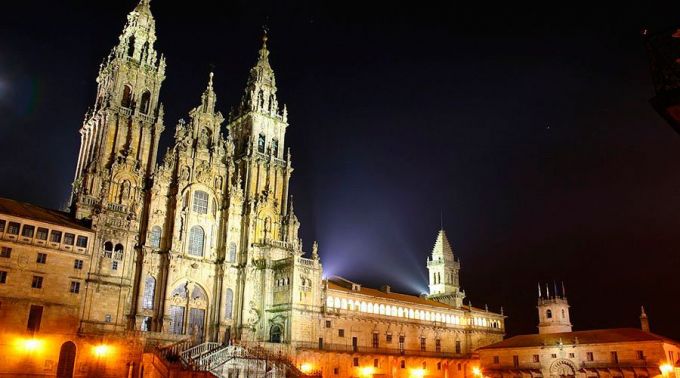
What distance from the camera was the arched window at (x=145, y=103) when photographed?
2566 inches

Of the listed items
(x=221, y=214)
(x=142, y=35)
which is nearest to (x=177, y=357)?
(x=221, y=214)

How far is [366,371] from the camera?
69688 millimetres

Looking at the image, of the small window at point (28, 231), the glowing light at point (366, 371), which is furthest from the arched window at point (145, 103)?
the glowing light at point (366, 371)

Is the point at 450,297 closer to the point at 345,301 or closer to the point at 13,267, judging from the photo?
the point at 345,301

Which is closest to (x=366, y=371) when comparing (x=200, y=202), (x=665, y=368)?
(x=200, y=202)

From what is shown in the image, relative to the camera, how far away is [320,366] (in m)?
64.0

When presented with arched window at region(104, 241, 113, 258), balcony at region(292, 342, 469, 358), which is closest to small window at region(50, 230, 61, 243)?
arched window at region(104, 241, 113, 258)

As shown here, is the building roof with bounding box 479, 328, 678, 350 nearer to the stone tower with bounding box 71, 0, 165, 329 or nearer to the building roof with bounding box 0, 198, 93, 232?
the stone tower with bounding box 71, 0, 165, 329

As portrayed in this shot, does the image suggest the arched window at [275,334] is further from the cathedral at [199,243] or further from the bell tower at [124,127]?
the bell tower at [124,127]

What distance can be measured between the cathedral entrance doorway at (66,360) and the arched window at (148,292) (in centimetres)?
1025

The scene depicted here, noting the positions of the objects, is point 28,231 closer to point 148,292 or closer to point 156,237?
point 148,292

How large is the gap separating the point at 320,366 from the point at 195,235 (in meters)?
20.8

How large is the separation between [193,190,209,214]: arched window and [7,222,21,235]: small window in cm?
2069

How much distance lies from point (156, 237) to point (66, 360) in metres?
16.8
